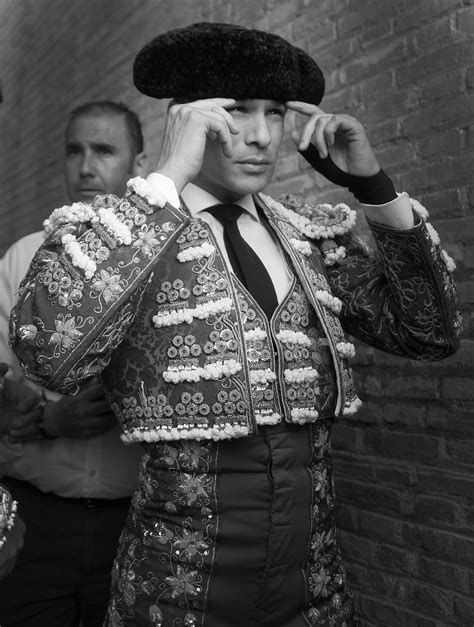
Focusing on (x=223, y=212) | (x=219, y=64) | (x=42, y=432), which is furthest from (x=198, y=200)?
(x=42, y=432)

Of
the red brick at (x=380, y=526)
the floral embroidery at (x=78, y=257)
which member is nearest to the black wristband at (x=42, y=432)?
the floral embroidery at (x=78, y=257)

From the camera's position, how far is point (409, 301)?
190cm

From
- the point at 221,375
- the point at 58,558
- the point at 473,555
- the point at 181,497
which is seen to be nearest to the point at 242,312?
the point at 221,375

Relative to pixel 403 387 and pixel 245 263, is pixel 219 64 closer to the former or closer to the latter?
pixel 245 263

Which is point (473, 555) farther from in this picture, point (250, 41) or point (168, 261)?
point (250, 41)

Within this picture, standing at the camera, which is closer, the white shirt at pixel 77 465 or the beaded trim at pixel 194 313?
the beaded trim at pixel 194 313

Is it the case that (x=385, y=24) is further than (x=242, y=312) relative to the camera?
Yes

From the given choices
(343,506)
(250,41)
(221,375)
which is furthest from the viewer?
(343,506)

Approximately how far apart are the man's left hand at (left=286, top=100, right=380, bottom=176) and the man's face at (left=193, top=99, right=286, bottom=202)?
61 millimetres

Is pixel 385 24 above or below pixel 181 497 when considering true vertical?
above

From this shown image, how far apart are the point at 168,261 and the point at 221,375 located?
0.86ft

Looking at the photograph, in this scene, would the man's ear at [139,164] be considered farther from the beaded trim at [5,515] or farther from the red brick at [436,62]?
the beaded trim at [5,515]

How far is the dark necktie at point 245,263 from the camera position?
1811mm

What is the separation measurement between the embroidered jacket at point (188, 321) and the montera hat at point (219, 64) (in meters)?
0.26
